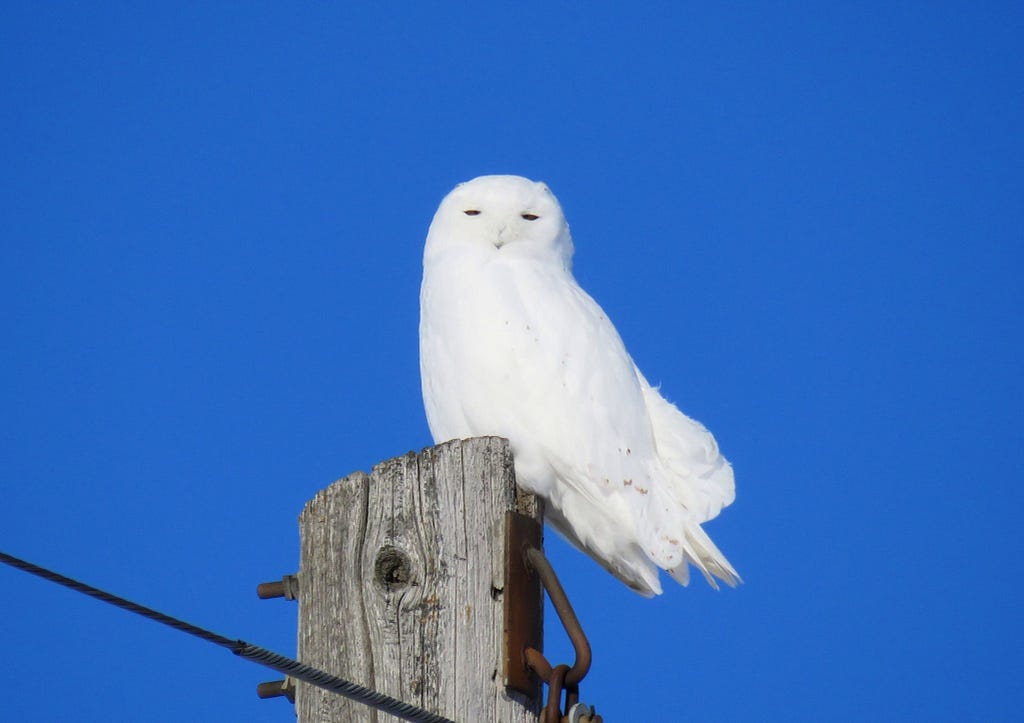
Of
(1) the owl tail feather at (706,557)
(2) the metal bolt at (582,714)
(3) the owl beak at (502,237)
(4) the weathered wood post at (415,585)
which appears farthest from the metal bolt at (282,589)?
(3) the owl beak at (502,237)

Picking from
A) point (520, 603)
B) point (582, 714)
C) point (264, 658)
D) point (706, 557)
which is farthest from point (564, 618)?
point (706, 557)

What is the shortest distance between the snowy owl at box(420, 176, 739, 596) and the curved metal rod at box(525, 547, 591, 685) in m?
1.42

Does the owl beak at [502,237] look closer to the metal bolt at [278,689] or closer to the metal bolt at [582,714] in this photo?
the metal bolt at [278,689]

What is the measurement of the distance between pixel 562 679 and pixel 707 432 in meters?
2.18

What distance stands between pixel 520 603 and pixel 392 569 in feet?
0.93

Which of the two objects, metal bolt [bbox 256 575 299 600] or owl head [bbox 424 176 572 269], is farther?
owl head [bbox 424 176 572 269]

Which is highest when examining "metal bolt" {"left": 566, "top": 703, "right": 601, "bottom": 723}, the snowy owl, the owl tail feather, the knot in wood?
the snowy owl

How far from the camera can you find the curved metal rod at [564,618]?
2.41 metres

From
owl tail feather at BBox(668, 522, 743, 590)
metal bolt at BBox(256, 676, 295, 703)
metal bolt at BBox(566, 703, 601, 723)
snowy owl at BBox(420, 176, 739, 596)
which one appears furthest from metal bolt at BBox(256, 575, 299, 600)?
owl tail feather at BBox(668, 522, 743, 590)

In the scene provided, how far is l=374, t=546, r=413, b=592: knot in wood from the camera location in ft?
8.59

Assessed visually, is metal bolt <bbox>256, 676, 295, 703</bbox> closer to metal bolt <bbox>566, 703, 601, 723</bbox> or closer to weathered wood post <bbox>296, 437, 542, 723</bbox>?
weathered wood post <bbox>296, 437, 542, 723</bbox>

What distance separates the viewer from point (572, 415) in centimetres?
428

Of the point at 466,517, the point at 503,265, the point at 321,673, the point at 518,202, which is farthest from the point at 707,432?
the point at 321,673

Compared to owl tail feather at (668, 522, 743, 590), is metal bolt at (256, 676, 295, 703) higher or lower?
lower
